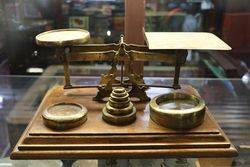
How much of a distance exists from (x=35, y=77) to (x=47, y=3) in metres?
0.41

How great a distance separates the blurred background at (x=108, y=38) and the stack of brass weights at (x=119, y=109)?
680 mm

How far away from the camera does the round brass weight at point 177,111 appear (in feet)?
3.23

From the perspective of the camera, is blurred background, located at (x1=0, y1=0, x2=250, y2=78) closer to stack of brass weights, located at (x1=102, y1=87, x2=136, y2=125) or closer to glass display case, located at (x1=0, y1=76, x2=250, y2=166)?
glass display case, located at (x1=0, y1=76, x2=250, y2=166)

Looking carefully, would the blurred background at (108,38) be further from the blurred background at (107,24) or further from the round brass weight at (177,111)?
the round brass weight at (177,111)

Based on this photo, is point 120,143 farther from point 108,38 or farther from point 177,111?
point 108,38

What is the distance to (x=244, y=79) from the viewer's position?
187 centimetres

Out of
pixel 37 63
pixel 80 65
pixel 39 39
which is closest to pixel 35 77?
pixel 37 63

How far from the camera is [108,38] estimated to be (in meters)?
1.83

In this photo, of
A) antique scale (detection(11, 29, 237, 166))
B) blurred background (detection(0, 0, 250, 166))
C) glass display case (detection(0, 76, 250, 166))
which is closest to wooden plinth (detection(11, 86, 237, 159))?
antique scale (detection(11, 29, 237, 166))

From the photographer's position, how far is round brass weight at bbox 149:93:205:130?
98 centimetres

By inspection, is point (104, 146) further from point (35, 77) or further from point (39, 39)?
point (35, 77)

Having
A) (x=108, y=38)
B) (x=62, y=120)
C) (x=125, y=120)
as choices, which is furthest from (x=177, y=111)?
(x=108, y=38)

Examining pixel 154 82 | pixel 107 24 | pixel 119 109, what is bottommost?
pixel 154 82

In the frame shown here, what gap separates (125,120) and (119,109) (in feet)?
0.13
